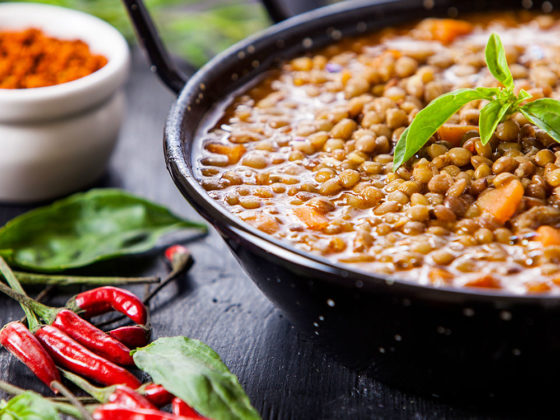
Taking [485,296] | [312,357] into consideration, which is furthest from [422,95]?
[485,296]

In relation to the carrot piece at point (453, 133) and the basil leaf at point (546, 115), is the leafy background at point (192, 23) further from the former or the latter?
the basil leaf at point (546, 115)

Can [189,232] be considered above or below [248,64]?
below

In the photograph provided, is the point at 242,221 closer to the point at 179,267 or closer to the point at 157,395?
the point at 157,395

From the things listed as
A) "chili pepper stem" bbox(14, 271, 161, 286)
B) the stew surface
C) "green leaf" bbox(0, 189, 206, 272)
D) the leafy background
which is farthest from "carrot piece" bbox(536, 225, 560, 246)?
the leafy background

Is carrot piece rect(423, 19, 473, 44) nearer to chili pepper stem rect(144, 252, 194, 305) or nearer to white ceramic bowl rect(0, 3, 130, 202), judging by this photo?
white ceramic bowl rect(0, 3, 130, 202)

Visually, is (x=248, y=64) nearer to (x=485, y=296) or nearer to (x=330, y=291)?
(x=330, y=291)
